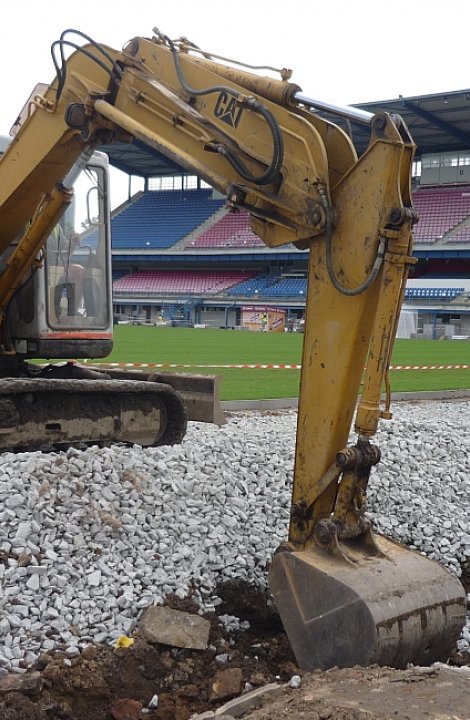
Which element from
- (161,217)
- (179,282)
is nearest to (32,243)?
(179,282)

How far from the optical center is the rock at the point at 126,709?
4309 mm

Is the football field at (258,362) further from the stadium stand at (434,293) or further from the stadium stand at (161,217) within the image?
the stadium stand at (161,217)

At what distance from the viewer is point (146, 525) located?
587cm

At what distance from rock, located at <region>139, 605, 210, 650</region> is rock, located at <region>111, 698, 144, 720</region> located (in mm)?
→ 520

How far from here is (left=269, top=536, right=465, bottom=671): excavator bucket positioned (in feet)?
13.6

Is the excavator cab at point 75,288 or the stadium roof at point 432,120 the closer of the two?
the excavator cab at point 75,288

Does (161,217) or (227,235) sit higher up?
(161,217)

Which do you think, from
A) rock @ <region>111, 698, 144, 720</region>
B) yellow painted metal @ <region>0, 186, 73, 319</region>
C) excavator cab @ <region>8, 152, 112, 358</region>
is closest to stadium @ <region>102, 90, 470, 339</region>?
excavator cab @ <region>8, 152, 112, 358</region>

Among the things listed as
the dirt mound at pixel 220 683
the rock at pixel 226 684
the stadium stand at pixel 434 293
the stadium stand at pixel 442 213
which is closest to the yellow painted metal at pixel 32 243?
the dirt mound at pixel 220 683

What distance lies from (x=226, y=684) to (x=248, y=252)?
171ft

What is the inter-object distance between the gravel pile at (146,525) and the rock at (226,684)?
2.18ft

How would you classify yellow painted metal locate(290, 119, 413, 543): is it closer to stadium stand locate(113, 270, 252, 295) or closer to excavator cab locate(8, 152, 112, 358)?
excavator cab locate(8, 152, 112, 358)

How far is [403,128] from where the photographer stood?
14.3ft

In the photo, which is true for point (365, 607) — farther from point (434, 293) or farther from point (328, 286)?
point (434, 293)
